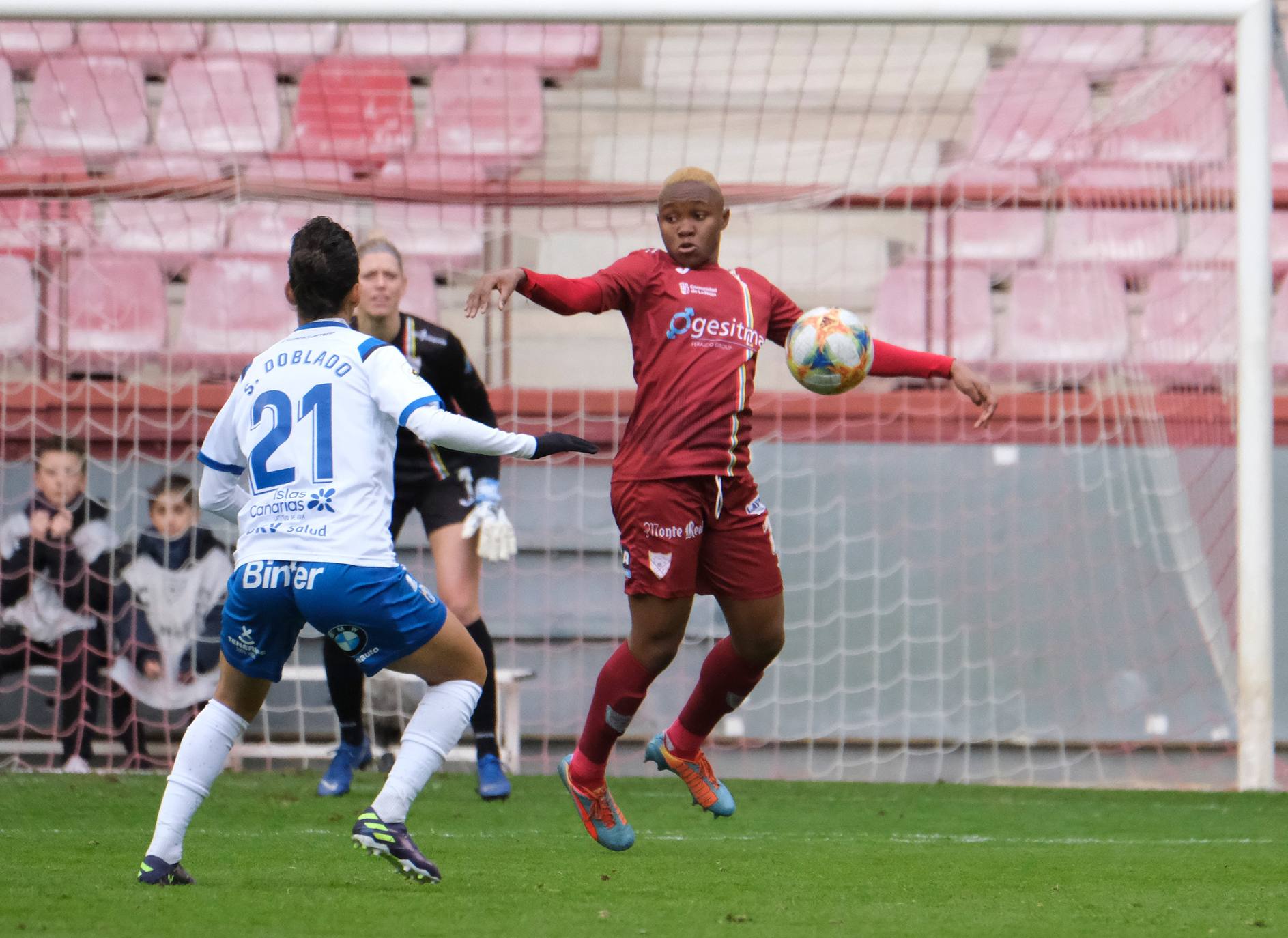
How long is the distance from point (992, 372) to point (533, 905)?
5.93 m

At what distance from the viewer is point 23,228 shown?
26.5ft

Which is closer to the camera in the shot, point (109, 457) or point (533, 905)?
point (533, 905)

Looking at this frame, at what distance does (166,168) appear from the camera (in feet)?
26.7

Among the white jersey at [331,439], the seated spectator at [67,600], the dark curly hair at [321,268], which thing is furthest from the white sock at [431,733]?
the seated spectator at [67,600]

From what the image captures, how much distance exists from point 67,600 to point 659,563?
440cm

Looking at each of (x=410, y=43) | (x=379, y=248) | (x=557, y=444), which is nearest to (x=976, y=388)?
(x=557, y=444)

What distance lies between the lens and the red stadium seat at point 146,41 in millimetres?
9375

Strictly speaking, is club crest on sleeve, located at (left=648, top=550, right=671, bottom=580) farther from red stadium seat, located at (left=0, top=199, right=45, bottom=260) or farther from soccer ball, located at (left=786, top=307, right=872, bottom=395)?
red stadium seat, located at (left=0, top=199, right=45, bottom=260)

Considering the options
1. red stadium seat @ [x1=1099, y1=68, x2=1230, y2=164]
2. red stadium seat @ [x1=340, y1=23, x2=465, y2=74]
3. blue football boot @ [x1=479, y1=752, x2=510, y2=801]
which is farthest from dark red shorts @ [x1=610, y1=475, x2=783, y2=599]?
red stadium seat @ [x1=340, y1=23, x2=465, y2=74]

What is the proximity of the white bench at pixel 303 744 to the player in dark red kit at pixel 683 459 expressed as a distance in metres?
3.05

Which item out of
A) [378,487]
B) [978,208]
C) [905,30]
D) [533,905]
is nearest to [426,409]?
[378,487]

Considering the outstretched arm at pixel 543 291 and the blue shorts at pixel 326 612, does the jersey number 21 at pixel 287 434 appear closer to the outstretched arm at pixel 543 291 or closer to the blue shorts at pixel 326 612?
the blue shorts at pixel 326 612

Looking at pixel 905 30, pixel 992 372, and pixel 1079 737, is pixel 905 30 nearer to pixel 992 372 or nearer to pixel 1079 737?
pixel 992 372

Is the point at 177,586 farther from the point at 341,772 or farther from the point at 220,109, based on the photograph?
the point at 220,109
